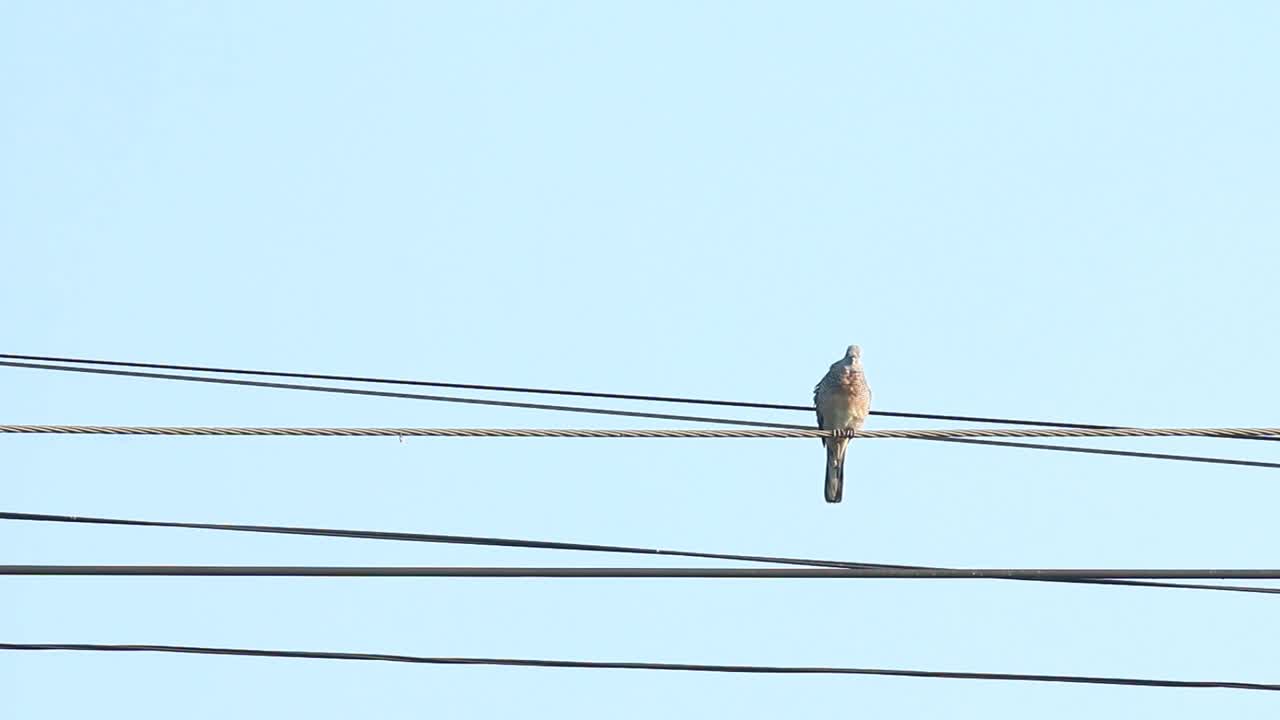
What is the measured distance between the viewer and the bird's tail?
1658 centimetres


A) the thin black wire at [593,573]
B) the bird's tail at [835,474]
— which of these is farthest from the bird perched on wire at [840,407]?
the thin black wire at [593,573]

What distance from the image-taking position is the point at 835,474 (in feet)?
54.4

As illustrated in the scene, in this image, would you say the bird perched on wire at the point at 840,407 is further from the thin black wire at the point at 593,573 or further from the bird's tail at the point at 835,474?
the thin black wire at the point at 593,573

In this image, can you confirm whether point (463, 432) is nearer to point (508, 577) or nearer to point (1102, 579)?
point (508, 577)

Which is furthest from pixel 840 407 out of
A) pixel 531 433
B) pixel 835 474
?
pixel 531 433

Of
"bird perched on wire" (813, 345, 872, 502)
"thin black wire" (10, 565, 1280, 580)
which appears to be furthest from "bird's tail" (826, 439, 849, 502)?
"thin black wire" (10, 565, 1280, 580)

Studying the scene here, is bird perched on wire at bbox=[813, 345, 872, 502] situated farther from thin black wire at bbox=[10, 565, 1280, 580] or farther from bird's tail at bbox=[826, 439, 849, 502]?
thin black wire at bbox=[10, 565, 1280, 580]

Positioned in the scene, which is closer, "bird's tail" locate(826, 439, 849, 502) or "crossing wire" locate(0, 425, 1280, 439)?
"crossing wire" locate(0, 425, 1280, 439)

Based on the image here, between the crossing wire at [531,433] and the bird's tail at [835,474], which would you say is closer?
the crossing wire at [531,433]

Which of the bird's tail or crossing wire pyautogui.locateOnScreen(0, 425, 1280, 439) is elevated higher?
the bird's tail

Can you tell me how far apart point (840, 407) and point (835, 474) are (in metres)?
0.51

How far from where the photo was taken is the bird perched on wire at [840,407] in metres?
16.6

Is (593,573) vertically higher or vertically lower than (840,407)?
lower

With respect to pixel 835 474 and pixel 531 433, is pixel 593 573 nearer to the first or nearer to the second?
pixel 531 433
